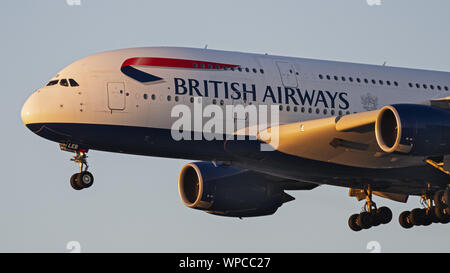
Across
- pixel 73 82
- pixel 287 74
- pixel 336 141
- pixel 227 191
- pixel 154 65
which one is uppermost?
pixel 154 65

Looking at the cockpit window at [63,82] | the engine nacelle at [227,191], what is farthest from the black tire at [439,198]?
the cockpit window at [63,82]

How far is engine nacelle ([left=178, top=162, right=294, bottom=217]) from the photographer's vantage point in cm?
5331

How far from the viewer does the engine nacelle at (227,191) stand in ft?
175

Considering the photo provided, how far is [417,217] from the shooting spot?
5378 centimetres

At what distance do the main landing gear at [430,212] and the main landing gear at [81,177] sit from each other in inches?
543

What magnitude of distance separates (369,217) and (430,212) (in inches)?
139

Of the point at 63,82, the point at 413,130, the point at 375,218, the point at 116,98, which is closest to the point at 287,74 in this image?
the point at 413,130

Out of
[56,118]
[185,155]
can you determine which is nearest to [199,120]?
[185,155]

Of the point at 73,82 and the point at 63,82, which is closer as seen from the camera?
the point at 73,82

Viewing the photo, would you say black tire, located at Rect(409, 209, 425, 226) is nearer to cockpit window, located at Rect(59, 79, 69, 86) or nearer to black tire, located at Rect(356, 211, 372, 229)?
black tire, located at Rect(356, 211, 372, 229)

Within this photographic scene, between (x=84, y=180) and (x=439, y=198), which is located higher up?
(x=84, y=180)

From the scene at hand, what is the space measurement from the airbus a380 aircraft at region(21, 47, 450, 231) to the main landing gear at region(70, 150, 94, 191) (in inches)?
1.5

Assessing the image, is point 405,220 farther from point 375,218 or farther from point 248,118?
point 248,118

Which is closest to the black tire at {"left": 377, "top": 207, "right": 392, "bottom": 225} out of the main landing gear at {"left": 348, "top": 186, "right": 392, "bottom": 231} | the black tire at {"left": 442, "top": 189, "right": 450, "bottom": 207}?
the main landing gear at {"left": 348, "top": 186, "right": 392, "bottom": 231}
